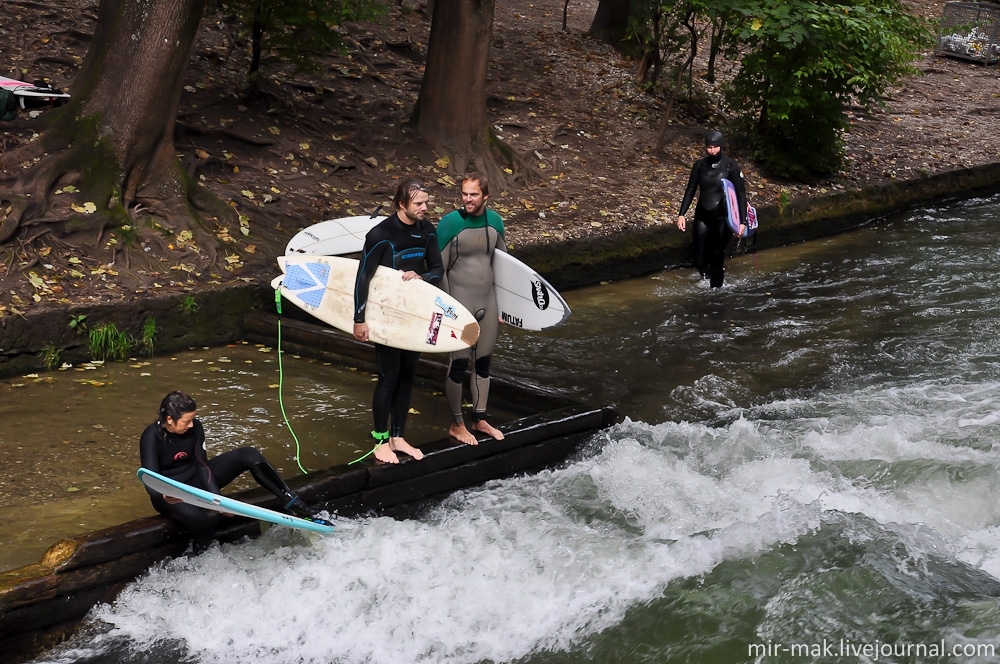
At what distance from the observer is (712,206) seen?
37.1 feet

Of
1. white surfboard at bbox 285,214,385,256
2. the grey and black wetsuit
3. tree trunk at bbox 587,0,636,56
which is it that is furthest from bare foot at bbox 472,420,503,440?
tree trunk at bbox 587,0,636,56

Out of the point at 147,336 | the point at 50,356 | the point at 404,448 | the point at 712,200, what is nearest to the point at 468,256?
the point at 404,448

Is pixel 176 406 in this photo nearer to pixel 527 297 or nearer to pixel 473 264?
pixel 473 264

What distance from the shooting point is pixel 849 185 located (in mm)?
15430

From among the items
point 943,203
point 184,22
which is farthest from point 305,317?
point 943,203

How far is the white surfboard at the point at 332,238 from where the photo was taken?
961 centimetres

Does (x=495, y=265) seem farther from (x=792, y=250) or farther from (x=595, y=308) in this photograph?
(x=792, y=250)

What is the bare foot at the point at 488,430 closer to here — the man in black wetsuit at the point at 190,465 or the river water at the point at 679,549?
the river water at the point at 679,549

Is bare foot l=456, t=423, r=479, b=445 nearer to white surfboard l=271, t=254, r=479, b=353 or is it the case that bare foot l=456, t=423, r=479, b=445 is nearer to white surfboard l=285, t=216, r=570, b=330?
white surfboard l=271, t=254, r=479, b=353

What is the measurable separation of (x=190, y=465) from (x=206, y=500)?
0.89 ft

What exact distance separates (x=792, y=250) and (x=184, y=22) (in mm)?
8316

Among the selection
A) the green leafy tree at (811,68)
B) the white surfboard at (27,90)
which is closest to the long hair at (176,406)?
the white surfboard at (27,90)

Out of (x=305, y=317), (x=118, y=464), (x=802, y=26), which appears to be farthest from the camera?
(x=802, y=26)

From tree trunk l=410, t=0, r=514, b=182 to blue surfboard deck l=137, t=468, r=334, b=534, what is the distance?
7942 mm
